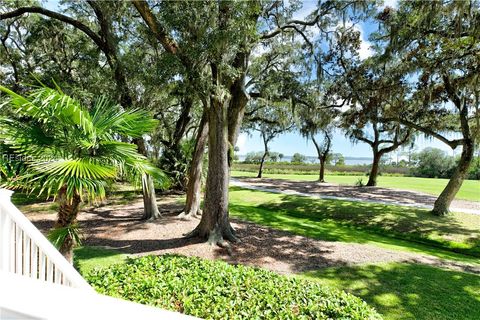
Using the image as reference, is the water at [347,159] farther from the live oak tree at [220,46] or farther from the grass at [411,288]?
the grass at [411,288]

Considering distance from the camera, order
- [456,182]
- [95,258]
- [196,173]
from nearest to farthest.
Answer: [95,258]
[196,173]
[456,182]

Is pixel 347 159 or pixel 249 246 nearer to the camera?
pixel 249 246

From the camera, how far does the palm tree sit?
2715 millimetres

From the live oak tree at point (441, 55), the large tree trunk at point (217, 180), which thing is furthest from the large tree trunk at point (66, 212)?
the live oak tree at point (441, 55)

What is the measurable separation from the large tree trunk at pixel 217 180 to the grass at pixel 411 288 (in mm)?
2302

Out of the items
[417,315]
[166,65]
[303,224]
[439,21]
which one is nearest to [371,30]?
[439,21]

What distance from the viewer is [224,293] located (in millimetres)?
2842

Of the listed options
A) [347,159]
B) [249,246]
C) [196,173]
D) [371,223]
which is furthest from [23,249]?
[347,159]

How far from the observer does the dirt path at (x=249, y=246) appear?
5641mm

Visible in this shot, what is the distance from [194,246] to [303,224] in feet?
14.5

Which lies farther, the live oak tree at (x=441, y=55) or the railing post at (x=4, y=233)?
the live oak tree at (x=441, y=55)

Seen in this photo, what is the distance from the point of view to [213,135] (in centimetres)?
639

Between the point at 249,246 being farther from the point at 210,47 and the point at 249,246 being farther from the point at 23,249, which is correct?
the point at 23,249

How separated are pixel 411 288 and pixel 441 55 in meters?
6.89
